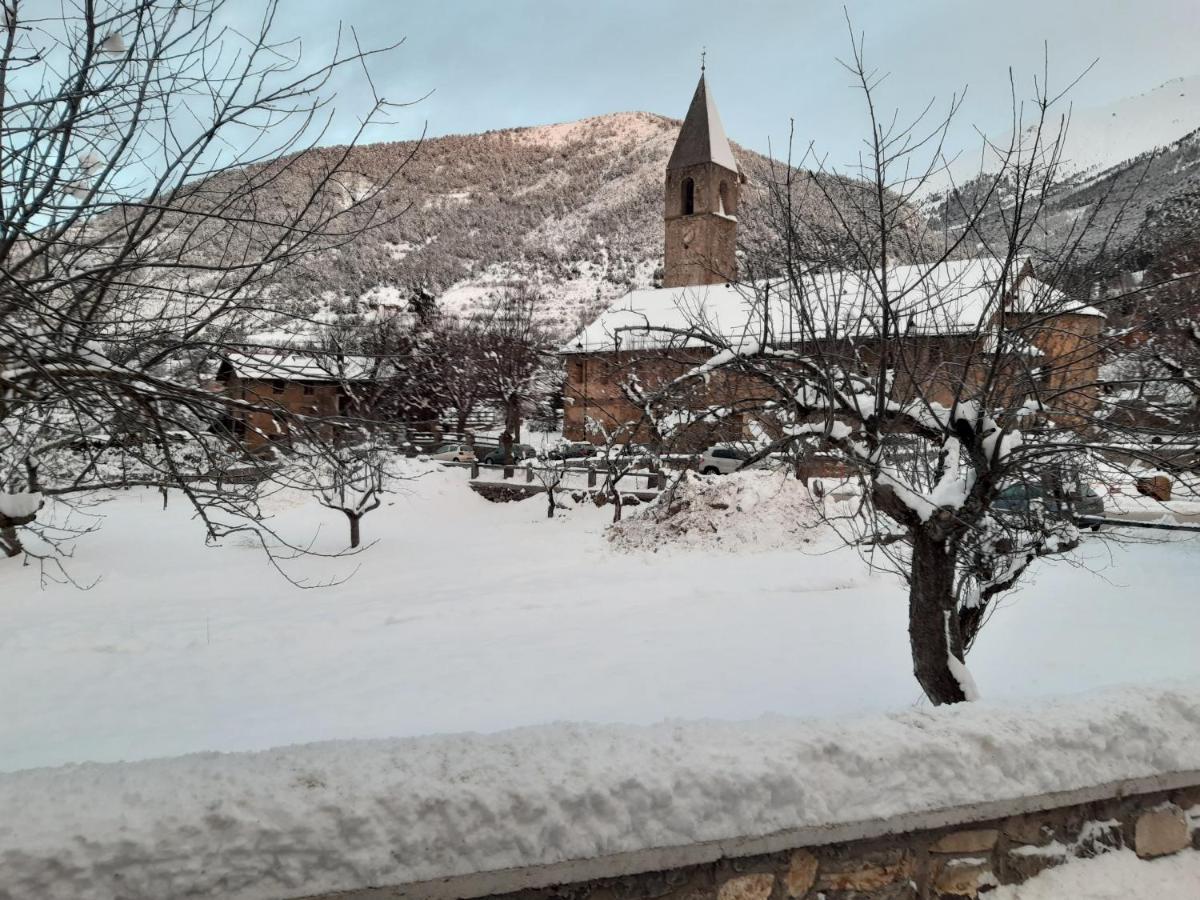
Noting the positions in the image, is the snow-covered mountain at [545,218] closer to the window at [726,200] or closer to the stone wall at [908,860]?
the window at [726,200]

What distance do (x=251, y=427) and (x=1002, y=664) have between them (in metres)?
7.87

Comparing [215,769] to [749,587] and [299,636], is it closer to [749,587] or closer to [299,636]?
[299,636]

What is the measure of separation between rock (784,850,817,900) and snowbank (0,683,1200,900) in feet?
0.47

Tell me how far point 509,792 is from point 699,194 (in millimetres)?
41324

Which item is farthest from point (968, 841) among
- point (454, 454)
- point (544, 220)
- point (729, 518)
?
point (544, 220)

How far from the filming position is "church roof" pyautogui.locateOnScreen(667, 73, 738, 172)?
132ft

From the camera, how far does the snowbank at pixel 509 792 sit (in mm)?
2027

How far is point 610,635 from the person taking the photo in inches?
390

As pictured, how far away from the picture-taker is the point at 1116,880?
286 centimetres

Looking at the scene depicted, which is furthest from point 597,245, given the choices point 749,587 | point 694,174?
point 749,587

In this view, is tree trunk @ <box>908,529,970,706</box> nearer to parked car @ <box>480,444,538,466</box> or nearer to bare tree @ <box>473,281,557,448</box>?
parked car @ <box>480,444,538,466</box>

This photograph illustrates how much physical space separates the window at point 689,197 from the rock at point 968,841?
41.1m

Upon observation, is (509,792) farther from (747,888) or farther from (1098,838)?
(1098,838)

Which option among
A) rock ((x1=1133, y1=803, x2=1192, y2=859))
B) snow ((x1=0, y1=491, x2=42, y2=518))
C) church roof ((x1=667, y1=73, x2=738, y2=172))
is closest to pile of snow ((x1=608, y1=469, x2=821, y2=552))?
snow ((x1=0, y1=491, x2=42, y2=518))
